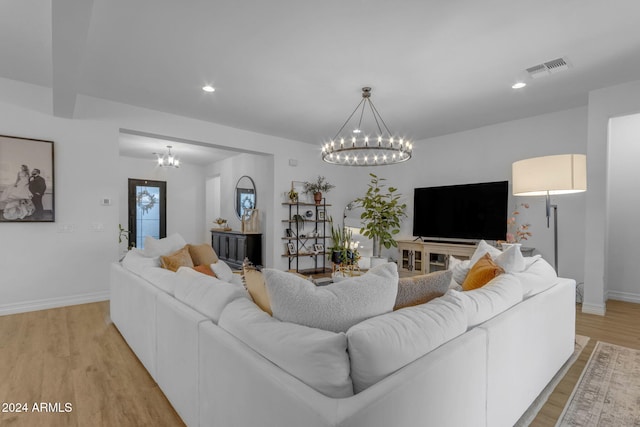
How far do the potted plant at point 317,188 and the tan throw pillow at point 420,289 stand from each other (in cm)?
477

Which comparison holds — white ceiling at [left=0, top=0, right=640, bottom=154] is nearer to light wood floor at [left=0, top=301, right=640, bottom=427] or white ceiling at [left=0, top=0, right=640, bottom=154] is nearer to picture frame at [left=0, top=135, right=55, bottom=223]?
picture frame at [left=0, top=135, right=55, bottom=223]

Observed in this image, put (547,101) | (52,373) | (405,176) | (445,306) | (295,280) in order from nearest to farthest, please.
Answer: (295,280), (445,306), (52,373), (547,101), (405,176)

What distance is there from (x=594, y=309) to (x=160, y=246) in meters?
4.85

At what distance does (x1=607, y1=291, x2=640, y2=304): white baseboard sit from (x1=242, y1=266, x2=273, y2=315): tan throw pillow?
524 cm

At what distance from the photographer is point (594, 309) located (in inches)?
144

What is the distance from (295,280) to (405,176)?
530cm

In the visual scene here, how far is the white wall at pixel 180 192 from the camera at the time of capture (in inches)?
312

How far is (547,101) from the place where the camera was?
4.00 metres

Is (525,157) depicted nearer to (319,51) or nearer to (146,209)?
(319,51)

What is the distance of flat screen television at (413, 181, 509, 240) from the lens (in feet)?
15.4

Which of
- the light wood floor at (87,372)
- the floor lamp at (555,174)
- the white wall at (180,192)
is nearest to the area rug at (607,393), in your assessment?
the light wood floor at (87,372)

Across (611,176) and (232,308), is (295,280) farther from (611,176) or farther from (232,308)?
(611,176)

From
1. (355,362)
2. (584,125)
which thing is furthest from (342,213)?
(355,362)

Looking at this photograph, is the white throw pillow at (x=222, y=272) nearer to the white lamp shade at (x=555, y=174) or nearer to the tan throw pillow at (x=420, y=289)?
the tan throw pillow at (x=420, y=289)
